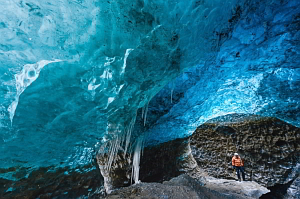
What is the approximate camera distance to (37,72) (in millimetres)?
2221

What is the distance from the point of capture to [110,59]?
107 inches

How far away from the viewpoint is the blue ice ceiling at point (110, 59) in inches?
82.7

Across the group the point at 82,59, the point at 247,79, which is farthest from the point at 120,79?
the point at 247,79

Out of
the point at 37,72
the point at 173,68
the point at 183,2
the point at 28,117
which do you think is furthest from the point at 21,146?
the point at 183,2

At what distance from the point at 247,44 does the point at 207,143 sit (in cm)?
553

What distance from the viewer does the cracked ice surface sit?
204cm

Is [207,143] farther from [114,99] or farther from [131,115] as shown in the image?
[114,99]

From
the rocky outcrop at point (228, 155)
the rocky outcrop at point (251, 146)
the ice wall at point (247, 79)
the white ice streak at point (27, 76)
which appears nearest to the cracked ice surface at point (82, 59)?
the white ice streak at point (27, 76)

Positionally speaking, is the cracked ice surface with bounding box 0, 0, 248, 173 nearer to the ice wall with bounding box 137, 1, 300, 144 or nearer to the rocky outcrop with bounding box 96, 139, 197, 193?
the ice wall with bounding box 137, 1, 300, 144

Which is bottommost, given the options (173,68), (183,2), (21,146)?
(21,146)

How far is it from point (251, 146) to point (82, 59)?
7902mm

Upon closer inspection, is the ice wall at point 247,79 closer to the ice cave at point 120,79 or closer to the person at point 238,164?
the ice cave at point 120,79

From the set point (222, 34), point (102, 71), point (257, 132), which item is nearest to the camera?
point (102, 71)

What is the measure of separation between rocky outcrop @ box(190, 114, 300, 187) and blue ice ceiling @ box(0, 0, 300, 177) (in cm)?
244
